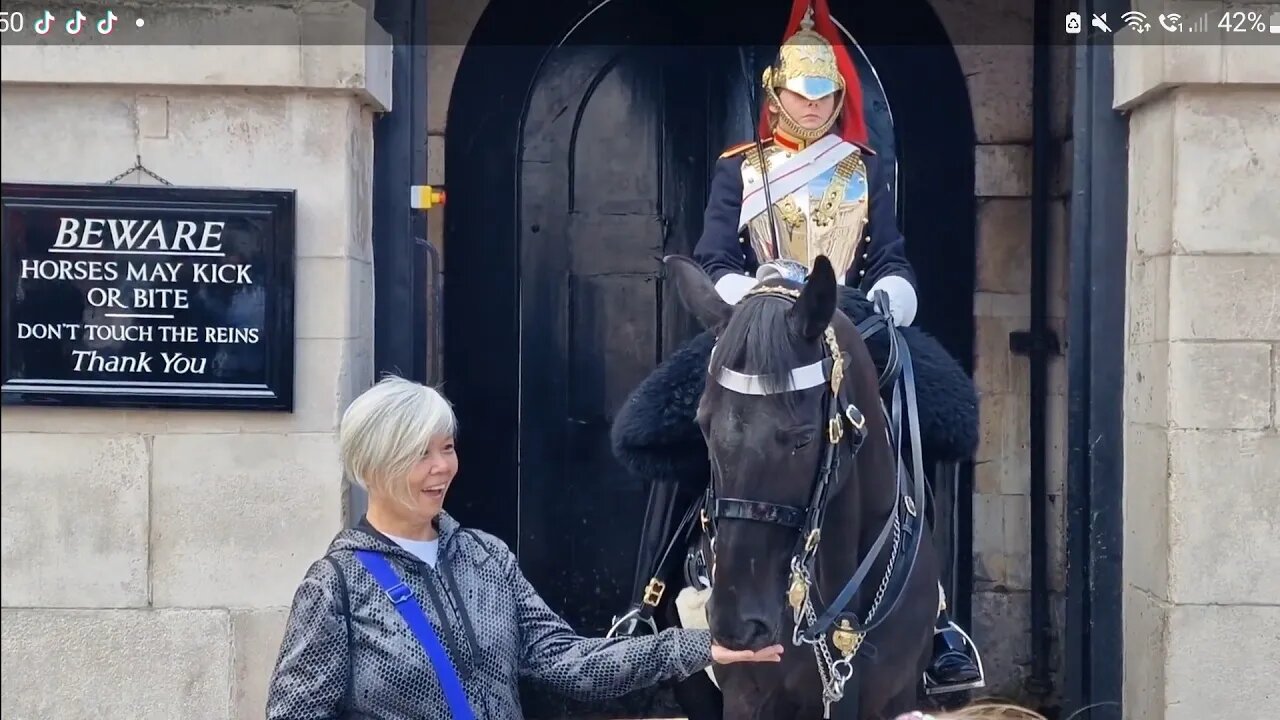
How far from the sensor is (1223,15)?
453 cm

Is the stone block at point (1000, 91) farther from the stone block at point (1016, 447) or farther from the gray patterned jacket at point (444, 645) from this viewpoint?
the gray patterned jacket at point (444, 645)

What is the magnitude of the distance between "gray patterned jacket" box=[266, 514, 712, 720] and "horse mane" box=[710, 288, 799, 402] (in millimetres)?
539

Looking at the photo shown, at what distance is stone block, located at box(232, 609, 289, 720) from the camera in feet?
15.2

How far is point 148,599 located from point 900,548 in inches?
95.9

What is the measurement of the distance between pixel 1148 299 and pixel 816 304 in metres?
2.09

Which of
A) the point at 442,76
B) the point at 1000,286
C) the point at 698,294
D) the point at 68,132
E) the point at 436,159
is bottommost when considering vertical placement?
the point at 698,294

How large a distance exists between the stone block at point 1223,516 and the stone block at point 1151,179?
25.3 inches

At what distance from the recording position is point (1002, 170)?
239 inches

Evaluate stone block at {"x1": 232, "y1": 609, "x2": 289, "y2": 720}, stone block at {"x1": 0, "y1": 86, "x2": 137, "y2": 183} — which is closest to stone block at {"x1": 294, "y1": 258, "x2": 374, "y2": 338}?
stone block at {"x1": 0, "y1": 86, "x2": 137, "y2": 183}

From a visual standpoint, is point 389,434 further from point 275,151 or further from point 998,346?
point 998,346

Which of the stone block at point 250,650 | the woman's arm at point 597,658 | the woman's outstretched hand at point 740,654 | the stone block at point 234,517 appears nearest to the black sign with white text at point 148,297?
the stone block at point 234,517

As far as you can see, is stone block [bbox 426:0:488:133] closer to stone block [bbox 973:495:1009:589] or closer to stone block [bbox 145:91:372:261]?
stone block [bbox 145:91:372:261]

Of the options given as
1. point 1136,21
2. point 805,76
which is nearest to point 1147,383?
point 1136,21

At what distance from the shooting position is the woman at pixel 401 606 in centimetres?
263
